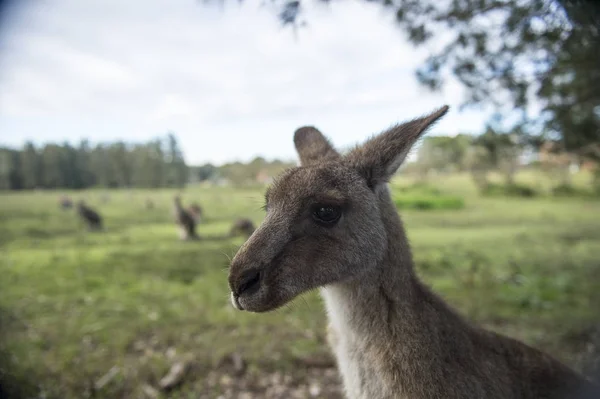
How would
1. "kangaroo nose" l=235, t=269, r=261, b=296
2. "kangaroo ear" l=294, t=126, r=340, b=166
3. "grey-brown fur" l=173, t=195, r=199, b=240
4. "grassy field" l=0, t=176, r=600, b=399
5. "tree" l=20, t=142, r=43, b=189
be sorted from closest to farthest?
"kangaroo nose" l=235, t=269, r=261, b=296 < "kangaroo ear" l=294, t=126, r=340, b=166 < "grassy field" l=0, t=176, r=600, b=399 < "tree" l=20, t=142, r=43, b=189 < "grey-brown fur" l=173, t=195, r=199, b=240

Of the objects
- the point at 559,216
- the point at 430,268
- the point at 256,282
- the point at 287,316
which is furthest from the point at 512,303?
the point at 559,216

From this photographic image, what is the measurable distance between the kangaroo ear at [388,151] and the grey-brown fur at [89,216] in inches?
291

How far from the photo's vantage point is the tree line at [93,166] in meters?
6.50

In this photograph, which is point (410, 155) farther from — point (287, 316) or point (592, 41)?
point (287, 316)

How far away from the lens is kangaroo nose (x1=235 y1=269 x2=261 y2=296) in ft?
5.55

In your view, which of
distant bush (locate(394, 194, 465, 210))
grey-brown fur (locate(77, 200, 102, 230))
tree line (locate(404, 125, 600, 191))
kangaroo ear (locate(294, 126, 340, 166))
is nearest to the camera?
kangaroo ear (locate(294, 126, 340, 166))

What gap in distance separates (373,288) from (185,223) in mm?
6975

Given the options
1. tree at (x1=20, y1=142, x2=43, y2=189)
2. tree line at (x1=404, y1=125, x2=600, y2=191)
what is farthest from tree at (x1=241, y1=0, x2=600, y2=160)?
tree at (x1=20, y1=142, x2=43, y2=189)

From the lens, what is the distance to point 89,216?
782 cm

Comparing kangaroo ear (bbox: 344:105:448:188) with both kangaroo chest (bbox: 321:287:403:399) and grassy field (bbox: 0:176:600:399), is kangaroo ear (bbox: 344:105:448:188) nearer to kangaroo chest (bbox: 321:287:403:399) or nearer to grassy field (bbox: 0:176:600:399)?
kangaroo chest (bbox: 321:287:403:399)

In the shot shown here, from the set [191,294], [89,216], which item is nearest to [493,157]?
[191,294]

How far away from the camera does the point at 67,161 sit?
6.94 m

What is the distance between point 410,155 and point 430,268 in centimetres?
599

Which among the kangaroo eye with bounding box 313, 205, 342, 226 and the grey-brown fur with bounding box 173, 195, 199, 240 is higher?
the kangaroo eye with bounding box 313, 205, 342, 226
